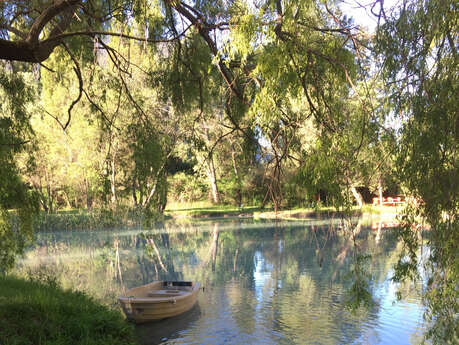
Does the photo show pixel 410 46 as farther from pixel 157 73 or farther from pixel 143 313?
pixel 143 313

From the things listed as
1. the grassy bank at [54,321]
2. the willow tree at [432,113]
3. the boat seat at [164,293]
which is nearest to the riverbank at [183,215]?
the boat seat at [164,293]

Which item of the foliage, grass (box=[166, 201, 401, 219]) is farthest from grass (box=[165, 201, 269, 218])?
the foliage

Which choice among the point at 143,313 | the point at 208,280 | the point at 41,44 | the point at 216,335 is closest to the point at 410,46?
the point at 41,44

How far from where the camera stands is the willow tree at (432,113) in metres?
2.86

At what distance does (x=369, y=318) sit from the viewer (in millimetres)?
6996

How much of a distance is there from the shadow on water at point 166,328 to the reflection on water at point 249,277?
0.6 inches

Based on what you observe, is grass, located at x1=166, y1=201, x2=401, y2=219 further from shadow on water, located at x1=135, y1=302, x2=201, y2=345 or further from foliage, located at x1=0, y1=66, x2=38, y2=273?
foliage, located at x1=0, y1=66, x2=38, y2=273

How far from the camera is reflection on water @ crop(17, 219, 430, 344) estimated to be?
6.50 metres

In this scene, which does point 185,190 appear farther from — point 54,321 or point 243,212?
point 54,321

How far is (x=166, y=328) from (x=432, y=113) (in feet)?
17.5

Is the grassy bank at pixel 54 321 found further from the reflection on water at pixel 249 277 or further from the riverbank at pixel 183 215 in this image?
the riverbank at pixel 183 215

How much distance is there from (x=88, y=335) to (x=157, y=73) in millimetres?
2877

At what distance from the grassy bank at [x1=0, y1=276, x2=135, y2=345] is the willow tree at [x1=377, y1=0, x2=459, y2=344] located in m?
3.54

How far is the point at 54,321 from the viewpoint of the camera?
509 centimetres
